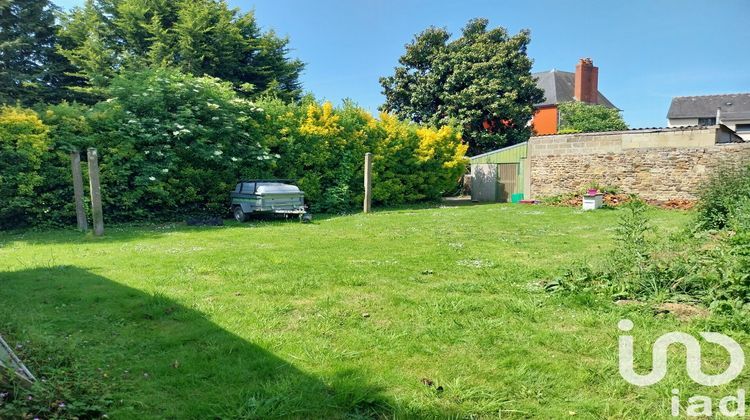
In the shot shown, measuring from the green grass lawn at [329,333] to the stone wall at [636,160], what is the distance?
1191cm

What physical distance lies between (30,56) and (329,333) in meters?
25.5

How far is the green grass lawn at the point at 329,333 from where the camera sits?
260cm

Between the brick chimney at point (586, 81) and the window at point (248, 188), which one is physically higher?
the brick chimney at point (586, 81)

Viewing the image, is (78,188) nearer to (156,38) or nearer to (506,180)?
(156,38)

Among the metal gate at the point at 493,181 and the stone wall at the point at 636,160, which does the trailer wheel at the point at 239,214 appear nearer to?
the metal gate at the point at 493,181

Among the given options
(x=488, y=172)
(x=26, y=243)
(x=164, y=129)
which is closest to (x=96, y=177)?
(x=26, y=243)

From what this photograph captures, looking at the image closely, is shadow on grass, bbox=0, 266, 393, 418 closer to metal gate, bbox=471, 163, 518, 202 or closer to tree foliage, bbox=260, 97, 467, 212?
tree foliage, bbox=260, 97, 467, 212

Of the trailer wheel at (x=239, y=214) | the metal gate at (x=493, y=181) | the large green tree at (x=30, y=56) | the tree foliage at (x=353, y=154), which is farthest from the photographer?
the metal gate at (x=493, y=181)

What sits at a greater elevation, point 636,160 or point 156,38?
point 156,38

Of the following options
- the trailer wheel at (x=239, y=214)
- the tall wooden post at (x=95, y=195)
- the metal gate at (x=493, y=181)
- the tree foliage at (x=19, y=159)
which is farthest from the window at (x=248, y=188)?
the metal gate at (x=493, y=181)

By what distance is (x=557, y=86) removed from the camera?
133ft

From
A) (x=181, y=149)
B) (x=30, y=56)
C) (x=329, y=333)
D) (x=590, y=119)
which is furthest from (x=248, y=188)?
(x=590, y=119)

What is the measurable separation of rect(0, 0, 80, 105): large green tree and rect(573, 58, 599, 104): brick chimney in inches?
1553

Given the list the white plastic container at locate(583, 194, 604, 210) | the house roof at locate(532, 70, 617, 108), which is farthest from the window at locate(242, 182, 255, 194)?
the house roof at locate(532, 70, 617, 108)
